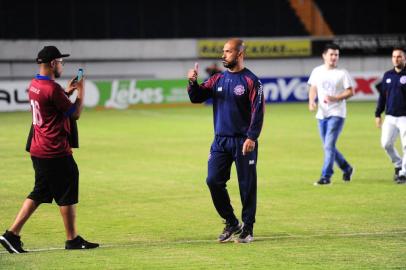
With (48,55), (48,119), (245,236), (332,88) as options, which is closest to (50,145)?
(48,119)

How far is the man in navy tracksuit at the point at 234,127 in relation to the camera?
992cm

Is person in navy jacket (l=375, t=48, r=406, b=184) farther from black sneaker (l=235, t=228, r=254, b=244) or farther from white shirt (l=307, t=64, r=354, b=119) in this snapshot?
black sneaker (l=235, t=228, r=254, b=244)

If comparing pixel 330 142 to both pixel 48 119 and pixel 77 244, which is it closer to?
pixel 77 244

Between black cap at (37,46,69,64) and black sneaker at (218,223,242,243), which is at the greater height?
black cap at (37,46,69,64)

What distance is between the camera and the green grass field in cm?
903

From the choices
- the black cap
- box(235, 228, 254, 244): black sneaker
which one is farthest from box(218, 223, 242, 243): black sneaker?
the black cap

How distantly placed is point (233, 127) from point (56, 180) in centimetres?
202

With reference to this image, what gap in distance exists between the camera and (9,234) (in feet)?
31.0

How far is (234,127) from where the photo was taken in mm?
10016

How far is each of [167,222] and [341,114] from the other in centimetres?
469

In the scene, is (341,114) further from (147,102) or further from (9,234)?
(147,102)

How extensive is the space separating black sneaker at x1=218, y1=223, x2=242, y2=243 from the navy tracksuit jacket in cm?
6

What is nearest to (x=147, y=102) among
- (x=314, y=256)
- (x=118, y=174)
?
(x=118, y=174)

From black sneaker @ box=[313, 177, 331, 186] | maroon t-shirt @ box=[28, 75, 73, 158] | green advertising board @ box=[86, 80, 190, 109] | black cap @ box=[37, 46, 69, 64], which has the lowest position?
green advertising board @ box=[86, 80, 190, 109]
